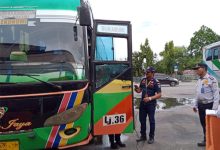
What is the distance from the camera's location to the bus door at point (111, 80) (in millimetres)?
6727

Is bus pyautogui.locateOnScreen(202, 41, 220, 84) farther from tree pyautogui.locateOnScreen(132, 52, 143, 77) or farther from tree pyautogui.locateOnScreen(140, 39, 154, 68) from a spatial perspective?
tree pyautogui.locateOnScreen(140, 39, 154, 68)

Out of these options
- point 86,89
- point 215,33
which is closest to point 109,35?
point 86,89

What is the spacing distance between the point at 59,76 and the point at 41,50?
1.73 ft

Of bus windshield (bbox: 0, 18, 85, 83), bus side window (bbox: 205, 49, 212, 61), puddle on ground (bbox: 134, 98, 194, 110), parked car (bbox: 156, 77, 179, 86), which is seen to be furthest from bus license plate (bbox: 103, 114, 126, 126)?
parked car (bbox: 156, 77, 179, 86)

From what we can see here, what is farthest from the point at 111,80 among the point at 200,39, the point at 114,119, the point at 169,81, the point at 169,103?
the point at 200,39

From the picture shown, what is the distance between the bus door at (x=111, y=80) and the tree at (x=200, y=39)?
3340 inches

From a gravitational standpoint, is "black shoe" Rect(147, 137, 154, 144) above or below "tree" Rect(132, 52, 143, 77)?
below

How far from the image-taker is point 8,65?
5.83 m

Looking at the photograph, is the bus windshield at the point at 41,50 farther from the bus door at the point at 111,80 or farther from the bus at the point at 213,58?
the bus at the point at 213,58

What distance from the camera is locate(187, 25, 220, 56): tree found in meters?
89.7

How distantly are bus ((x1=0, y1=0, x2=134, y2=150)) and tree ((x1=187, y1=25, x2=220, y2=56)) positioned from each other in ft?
279

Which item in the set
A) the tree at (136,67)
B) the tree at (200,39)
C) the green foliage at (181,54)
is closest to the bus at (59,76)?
the tree at (136,67)

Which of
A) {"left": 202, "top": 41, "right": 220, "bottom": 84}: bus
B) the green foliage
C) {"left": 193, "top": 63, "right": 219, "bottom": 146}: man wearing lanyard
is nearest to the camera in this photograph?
{"left": 193, "top": 63, "right": 219, "bottom": 146}: man wearing lanyard

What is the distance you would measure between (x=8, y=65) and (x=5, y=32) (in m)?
0.63
